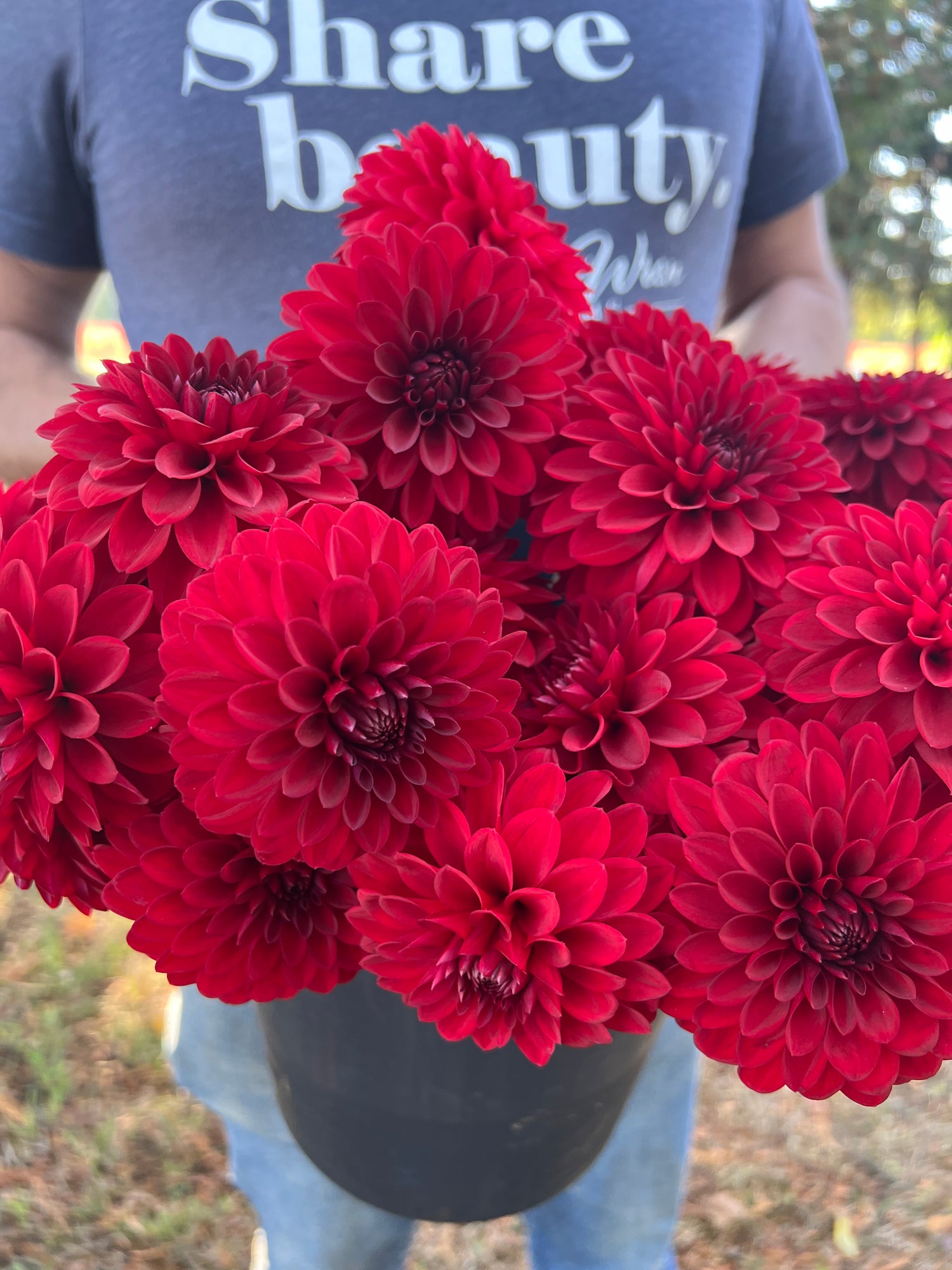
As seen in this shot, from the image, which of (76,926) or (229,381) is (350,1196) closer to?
(229,381)

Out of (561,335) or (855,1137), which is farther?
(855,1137)

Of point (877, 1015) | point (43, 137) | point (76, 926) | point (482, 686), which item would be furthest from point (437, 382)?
point (76, 926)

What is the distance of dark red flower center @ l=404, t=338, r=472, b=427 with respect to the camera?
12.7 inches

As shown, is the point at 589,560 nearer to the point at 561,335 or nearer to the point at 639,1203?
the point at 561,335

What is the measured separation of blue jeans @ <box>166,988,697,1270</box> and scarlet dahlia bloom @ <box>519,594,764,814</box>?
0.53m

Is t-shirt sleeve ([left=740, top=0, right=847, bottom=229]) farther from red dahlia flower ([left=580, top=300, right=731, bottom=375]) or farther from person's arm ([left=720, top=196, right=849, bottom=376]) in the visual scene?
red dahlia flower ([left=580, top=300, right=731, bottom=375])

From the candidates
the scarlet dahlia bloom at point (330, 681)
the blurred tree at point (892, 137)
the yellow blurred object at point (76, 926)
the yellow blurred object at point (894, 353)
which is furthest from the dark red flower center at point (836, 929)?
→ the yellow blurred object at point (894, 353)

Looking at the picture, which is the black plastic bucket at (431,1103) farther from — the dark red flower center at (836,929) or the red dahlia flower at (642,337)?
the red dahlia flower at (642,337)

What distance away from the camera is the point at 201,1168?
135 cm

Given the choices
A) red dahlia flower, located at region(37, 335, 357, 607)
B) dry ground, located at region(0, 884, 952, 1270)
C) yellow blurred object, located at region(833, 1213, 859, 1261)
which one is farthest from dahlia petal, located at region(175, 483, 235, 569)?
yellow blurred object, located at region(833, 1213, 859, 1261)

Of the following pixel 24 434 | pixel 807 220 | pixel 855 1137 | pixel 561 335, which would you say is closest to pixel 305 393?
pixel 561 335

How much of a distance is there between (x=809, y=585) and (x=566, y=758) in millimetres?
92

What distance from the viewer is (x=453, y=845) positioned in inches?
11.3

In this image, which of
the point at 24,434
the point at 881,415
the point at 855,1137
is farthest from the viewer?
the point at 855,1137
